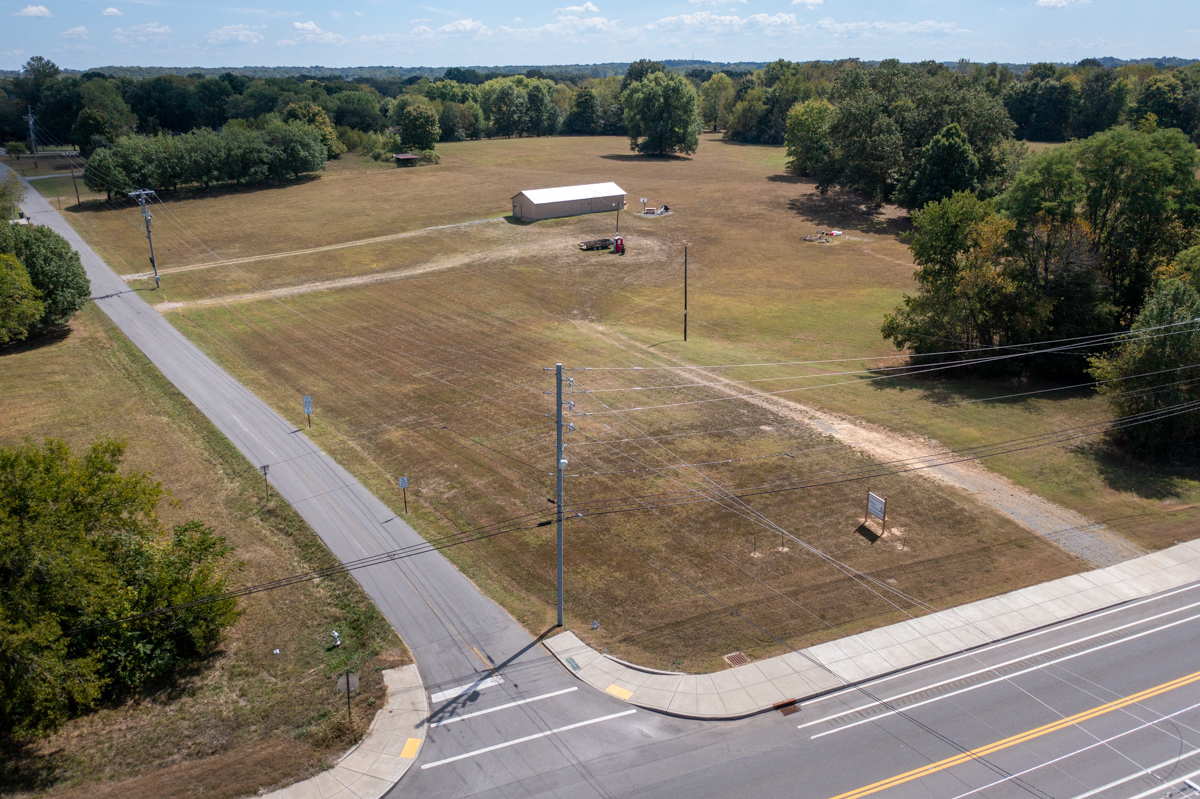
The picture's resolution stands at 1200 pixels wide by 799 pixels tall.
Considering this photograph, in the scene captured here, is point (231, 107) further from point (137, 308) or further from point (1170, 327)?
point (1170, 327)

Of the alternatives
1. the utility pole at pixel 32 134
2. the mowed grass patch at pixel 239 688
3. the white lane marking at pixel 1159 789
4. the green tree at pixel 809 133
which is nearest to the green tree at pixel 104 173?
the utility pole at pixel 32 134

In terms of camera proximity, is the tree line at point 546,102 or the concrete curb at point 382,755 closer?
the concrete curb at point 382,755

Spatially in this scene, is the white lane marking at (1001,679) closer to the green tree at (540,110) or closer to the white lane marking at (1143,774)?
the white lane marking at (1143,774)

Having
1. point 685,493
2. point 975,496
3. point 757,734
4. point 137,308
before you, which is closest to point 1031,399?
point 975,496

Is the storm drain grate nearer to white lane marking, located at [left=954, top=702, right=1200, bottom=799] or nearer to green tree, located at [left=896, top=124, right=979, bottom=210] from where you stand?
white lane marking, located at [left=954, top=702, right=1200, bottom=799]

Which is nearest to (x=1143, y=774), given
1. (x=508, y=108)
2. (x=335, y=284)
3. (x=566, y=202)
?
(x=335, y=284)

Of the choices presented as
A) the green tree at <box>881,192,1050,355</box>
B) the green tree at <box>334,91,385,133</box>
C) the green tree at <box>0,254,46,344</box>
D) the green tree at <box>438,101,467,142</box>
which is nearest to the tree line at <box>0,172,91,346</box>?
the green tree at <box>0,254,46,344</box>
